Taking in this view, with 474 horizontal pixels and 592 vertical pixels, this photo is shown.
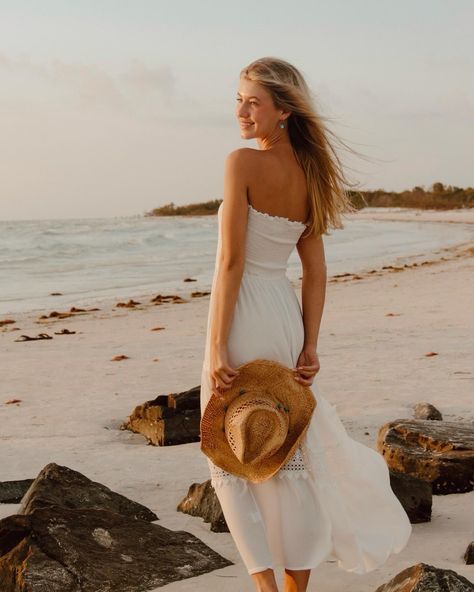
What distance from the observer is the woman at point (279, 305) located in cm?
310

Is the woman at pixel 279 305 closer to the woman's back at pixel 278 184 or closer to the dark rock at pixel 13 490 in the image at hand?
the woman's back at pixel 278 184

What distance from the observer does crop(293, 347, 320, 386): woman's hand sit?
3.24 m

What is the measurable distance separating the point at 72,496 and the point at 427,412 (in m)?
2.65

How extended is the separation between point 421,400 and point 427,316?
4782mm

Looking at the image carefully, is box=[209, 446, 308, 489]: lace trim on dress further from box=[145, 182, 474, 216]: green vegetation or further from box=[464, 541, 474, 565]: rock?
box=[145, 182, 474, 216]: green vegetation

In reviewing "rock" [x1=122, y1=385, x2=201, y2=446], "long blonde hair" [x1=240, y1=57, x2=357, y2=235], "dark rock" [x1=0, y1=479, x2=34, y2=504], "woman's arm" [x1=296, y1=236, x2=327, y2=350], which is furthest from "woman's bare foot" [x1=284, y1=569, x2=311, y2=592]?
"rock" [x1=122, y1=385, x2=201, y2=446]

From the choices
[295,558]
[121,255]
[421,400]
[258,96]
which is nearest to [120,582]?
[295,558]

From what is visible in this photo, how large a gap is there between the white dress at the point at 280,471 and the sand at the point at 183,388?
0.33 m

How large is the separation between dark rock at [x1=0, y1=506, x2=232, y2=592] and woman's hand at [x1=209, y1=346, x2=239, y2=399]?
33.9 inches

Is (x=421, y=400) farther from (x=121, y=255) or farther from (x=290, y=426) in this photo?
(x=121, y=255)

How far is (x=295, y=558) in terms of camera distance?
3227mm

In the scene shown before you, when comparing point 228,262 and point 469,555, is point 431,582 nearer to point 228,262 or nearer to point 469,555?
point 469,555

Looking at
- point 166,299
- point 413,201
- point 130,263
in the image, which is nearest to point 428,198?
point 413,201

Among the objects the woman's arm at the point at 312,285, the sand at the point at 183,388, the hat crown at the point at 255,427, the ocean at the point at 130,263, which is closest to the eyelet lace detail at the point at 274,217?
the woman's arm at the point at 312,285
